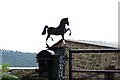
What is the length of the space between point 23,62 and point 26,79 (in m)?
1.80

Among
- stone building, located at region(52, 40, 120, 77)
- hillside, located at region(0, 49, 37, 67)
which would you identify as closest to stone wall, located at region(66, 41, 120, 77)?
stone building, located at region(52, 40, 120, 77)

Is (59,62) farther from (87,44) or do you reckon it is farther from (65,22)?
(87,44)

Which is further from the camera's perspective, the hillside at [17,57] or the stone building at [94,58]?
the hillside at [17,57]

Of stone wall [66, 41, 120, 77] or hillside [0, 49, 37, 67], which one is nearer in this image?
stone wall [66, 41, 120, 77]

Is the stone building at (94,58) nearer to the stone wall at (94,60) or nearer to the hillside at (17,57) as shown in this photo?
the stone wall at (94,60)

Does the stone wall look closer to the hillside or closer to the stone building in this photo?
the stone building

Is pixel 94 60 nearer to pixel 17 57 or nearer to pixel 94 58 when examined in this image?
pixel 94 58

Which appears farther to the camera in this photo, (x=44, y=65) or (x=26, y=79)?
(x=26, y=79)

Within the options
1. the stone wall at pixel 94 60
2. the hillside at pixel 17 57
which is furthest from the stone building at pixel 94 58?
the hillside at pixel 17 57

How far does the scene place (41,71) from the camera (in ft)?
6.31

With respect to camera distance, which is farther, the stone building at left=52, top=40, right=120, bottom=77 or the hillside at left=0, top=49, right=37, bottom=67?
the hillside at left=0, top=49, right=37, bottom=67

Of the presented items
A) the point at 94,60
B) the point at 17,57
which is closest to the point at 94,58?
the point at 94,60

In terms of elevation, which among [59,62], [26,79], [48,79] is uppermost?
[59,62]

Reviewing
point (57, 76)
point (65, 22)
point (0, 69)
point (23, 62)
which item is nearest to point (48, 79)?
point (57, 76)
